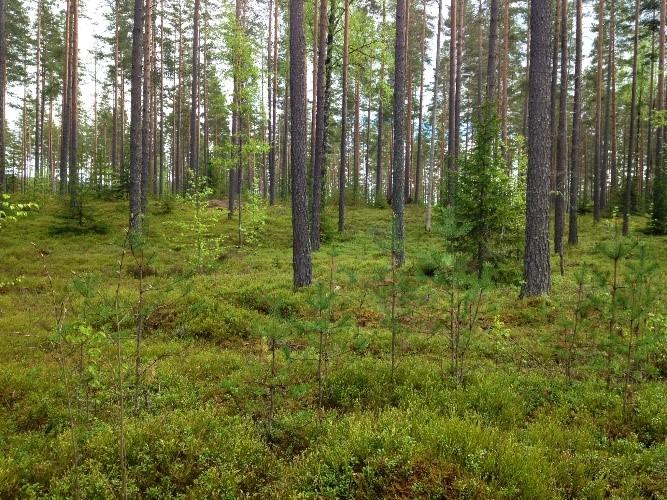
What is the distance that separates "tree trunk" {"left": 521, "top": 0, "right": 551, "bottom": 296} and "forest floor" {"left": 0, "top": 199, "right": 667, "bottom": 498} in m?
0.80

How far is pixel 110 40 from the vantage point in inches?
1340

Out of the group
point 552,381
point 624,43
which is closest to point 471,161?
point 552,381

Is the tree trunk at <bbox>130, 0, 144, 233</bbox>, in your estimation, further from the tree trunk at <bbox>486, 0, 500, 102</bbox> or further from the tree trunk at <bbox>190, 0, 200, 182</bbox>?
the tree trunk at <bbox>486, 0, 500, 102</bbox>

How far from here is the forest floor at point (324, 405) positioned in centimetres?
411

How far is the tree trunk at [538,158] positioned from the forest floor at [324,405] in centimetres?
80

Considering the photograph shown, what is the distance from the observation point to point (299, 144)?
10.9 meters

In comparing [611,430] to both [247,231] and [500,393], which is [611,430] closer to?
[500,393]

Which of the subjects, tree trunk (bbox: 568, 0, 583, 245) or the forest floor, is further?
tree trunk (bbox: 568, 0, 583, 245)

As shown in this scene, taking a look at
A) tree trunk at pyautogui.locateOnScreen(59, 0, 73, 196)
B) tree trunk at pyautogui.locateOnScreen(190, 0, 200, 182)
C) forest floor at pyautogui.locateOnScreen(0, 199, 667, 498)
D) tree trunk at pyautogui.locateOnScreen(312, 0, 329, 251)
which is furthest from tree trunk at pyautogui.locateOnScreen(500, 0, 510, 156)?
tree trunk at pyautogui.locateOnScreen(59, 0, 73, 196)

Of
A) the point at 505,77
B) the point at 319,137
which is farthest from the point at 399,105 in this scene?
the point at 505,77

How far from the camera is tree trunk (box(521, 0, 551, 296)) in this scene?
31.9 ft

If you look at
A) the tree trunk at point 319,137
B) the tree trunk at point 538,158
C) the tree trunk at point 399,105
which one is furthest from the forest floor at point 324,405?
the tree trunk at point 319,137

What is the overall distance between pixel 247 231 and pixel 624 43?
29981 millimetres

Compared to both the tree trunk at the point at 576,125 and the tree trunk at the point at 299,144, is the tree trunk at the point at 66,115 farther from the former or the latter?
the tree trunk at the point at 576,125
